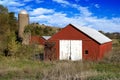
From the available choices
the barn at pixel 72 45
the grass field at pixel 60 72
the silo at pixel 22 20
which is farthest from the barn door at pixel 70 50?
the silo at pixel 22 20

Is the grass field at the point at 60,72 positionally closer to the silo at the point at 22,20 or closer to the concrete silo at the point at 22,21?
the concrete silo at the point at 22,21

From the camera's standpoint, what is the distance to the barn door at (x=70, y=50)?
3728 cm

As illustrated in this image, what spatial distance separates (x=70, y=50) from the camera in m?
37.8

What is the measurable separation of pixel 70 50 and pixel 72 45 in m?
0.77

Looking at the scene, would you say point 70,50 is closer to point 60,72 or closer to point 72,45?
point 72,45

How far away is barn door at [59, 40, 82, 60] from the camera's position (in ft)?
122

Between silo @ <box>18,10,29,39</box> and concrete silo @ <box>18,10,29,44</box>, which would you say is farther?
silo @ <box>18,10,29,39</box>

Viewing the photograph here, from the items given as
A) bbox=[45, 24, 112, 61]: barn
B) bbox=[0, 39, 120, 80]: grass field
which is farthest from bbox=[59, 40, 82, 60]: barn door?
bbox=[0, 39, 120, 80]: grass field

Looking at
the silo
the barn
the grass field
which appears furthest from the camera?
the silo

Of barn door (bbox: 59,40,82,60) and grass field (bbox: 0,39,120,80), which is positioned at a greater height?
barn door (bbox: 59,40,82,60)

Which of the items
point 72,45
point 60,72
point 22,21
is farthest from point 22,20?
point 60,72

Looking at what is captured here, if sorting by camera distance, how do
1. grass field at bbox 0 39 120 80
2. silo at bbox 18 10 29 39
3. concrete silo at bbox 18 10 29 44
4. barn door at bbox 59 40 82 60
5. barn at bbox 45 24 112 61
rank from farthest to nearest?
silo at bbox 18 10 29 39 < concrete silo at bbox 18 10 29 44 < barn door at bbox 59 40 82 60 < barn at bbox 45 24 112 61 < grass field at bbox 0 39 120 80

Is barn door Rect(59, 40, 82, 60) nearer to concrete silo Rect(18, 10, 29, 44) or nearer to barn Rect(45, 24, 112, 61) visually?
barn Rect(45, 24, 112, 61)

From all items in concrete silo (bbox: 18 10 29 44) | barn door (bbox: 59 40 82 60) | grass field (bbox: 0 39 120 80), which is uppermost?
concrete silo (bbox: 18 10 29 44)
